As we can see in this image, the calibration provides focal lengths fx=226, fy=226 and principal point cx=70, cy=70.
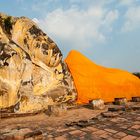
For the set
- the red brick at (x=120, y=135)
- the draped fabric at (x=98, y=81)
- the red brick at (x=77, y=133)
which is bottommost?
the red brick at (x=120, y=135)

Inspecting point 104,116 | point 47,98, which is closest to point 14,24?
point 47,98

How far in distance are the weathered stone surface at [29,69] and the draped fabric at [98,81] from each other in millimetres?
2390

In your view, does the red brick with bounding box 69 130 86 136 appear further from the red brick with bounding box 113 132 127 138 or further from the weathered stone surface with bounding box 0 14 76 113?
the weathered stone surface with bounding box 0 14 76 113

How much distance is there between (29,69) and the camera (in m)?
9.38

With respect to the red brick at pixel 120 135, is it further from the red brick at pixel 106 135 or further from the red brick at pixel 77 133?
the red brick at pixel 77 133

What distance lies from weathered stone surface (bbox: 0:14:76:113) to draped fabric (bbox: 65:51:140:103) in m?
2.39

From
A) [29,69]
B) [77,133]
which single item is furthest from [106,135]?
[29,69]

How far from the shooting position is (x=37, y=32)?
10.8 m

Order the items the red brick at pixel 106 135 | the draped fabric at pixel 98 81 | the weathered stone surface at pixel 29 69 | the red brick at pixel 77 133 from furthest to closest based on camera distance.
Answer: the draped fabric at pixel 98 81 → the weathered stone surface at pixel 29 69 → the red brick at pixel 77 133 → the red brick at pixel 106 135

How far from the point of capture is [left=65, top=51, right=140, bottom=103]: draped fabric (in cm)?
1371

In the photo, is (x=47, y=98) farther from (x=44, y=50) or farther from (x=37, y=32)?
(x=37, y=32)

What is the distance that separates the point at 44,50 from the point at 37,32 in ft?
3.01

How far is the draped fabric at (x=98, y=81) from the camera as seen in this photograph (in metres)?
13.7

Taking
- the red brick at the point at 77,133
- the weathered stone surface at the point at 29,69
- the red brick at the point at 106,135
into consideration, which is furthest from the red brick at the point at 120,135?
the weathered stone surface at the point at 29,69
